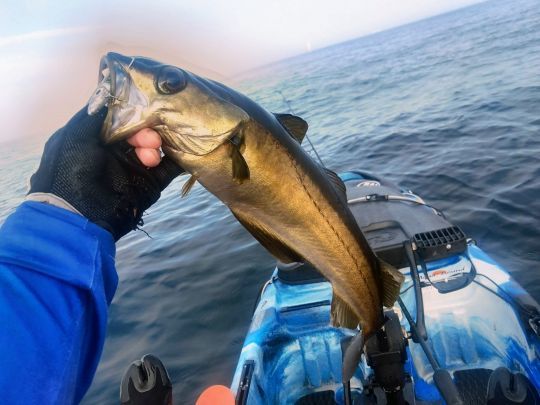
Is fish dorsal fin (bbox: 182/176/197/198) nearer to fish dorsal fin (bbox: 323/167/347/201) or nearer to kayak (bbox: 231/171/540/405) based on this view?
fish dorsal fin (bbox: 323/167/347/201)

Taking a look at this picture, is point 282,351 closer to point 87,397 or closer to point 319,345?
point 319,345

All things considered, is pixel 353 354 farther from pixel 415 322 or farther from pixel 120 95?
pixel 120 95

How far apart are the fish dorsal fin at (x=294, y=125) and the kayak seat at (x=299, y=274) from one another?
2.82 metres

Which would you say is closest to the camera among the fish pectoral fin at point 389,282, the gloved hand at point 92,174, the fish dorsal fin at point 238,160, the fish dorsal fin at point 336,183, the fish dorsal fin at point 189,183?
the fish dorsal fin at point 238,160

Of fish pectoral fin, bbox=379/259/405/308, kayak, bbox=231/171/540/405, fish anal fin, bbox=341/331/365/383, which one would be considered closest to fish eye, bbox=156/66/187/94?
fish pectoral fin, bbox=379/259/405/308

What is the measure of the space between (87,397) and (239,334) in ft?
8.95

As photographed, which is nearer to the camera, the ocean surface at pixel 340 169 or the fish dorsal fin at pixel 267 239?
the fish dorsal fin at pixel 267 239

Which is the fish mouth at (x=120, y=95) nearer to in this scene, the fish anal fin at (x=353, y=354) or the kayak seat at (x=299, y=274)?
the fish anal fin at (x=353, y=354)

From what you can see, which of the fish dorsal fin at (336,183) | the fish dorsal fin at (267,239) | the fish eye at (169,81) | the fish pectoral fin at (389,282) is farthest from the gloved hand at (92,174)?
the fish pectoral fin at (389,282)

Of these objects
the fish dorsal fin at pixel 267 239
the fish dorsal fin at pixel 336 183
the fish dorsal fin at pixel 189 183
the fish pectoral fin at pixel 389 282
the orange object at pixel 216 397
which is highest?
the fish dorsal fin at pixel 189 183

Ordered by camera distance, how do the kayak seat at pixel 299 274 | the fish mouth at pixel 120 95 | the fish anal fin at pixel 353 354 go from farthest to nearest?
the kayak seat at pixel 299 274, the fish anal fin at pixel 353 354, the fish mouth at pixel 120 95

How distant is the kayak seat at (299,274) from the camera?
16.9 feet

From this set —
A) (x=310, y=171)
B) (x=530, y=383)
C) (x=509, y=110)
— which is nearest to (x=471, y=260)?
(x=530, y=383)

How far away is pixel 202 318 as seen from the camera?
7.43 m
